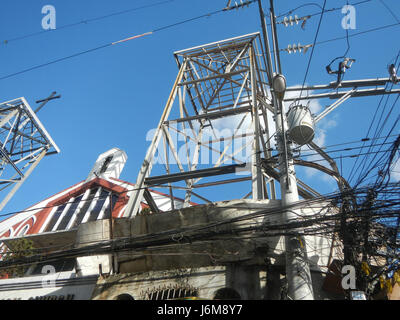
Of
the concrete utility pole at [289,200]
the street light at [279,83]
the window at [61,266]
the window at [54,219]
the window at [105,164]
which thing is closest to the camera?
the concrete utility pole at [289,200]

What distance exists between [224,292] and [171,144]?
5.58 metres

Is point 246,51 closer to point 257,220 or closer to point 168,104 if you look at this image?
point 168,104

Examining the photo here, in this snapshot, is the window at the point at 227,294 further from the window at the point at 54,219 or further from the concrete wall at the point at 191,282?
the window at the point at 54,219

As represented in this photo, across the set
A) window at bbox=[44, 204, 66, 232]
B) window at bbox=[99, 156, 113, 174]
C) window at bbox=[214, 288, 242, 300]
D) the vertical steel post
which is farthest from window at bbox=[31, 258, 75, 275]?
window at bbox=[99, 156, 113, 174]

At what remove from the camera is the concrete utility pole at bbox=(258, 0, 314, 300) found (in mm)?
5719

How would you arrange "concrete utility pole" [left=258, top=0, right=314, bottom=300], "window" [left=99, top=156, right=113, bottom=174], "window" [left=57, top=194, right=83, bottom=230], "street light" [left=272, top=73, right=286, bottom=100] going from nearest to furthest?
"concrete utility pole" [left=258, top=0, right=314, bottom=300]
"street light" [left=272, top=73, right=286, bottom=100]
"window" [left=57, top=194, right=83, bottom=230]
"window" [left=99, top=156, right=113, bottom=174]

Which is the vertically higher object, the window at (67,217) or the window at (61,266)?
the window at (67,217)

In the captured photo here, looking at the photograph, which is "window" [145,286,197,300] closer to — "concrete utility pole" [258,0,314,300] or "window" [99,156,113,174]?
"concrete utility pole" [258,0,314,300]

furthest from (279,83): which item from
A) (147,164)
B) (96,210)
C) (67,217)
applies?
(67,217)

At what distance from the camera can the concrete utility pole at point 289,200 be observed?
5.72m

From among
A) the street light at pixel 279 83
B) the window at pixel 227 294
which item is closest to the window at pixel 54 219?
the window at pixel 227 294

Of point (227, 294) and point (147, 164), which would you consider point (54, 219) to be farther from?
point (227, 294)

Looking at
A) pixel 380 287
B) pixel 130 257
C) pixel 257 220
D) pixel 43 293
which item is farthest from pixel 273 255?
pixel 43 293

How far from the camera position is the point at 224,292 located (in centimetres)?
673
